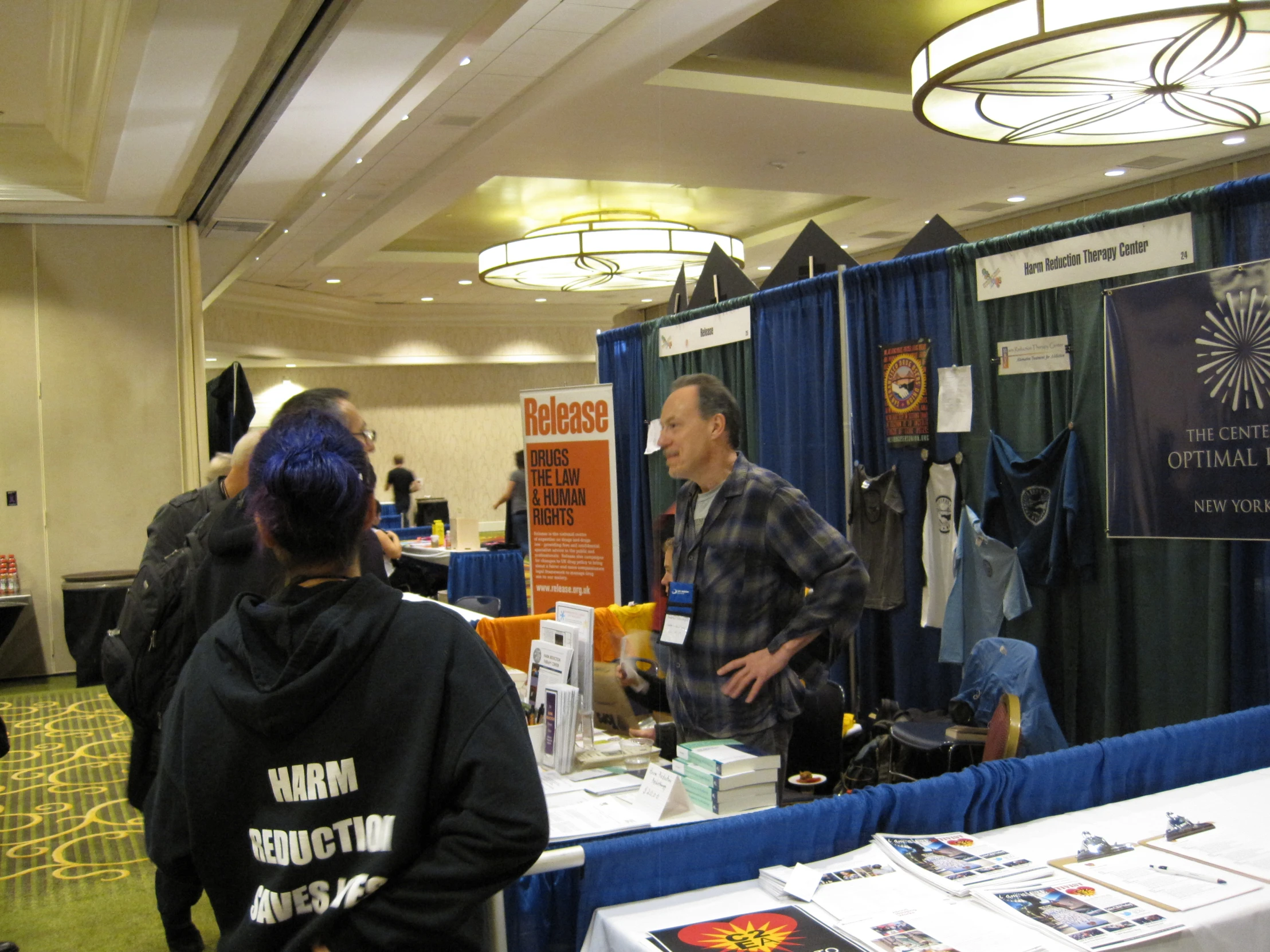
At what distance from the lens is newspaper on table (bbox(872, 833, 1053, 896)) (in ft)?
5.92

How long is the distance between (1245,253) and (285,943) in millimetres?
3133

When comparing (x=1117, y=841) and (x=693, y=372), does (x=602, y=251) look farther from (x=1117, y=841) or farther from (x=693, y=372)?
(x=1117, y=841)

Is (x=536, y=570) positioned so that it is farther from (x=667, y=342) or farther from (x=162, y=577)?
(x=162, y=577)

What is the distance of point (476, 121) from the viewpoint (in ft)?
22.2

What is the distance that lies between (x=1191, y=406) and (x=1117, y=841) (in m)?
1.68

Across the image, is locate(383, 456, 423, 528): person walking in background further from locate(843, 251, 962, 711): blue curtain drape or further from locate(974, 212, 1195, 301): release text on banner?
locate(974, 212, 1195, 301): release text on banner

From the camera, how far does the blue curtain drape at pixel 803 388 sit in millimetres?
4820

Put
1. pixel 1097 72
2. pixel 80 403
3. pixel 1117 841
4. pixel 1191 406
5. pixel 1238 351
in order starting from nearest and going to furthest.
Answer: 1. pixel 1117 841
2. pixel 1238 351
3. pixel 1191 406
4. pixel 1097 72
5. pixel 80 403

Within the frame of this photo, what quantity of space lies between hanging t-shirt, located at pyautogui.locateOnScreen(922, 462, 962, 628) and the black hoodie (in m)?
3.29

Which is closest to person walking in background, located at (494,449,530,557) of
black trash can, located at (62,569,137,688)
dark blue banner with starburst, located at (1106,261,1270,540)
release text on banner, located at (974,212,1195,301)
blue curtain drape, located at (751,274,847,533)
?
black trash can, located at (62,569,137,688)

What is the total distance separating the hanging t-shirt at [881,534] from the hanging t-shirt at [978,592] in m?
0.34

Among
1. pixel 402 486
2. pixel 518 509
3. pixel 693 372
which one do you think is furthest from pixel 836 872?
pixel 402 486

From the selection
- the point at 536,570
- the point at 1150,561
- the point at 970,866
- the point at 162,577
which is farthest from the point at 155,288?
the point at 970,866

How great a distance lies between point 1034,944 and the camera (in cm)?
156
